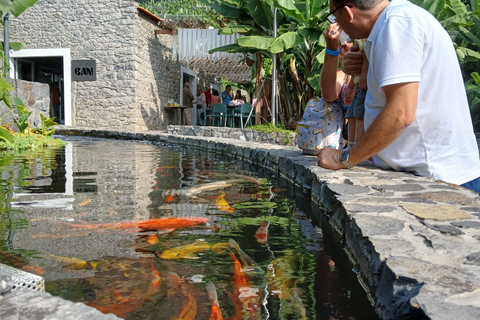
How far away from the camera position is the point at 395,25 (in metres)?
2.43

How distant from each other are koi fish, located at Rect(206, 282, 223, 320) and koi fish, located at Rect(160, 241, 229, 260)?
14.4 inches

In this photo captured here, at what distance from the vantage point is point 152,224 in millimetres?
2713

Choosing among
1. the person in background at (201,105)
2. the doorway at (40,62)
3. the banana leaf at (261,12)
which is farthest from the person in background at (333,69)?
the doorway at (40,62)

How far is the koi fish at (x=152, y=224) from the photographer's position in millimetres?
2656

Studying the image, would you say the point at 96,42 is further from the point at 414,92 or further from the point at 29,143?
the point at 414,92

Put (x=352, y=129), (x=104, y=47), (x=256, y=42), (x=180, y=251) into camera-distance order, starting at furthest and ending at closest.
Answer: (x=104, y=47) → (x=256, y=42) → (x=352, y=129) → (x=180, y=251)

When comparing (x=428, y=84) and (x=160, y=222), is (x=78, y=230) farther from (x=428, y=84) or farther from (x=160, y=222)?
(x=428, y=84)

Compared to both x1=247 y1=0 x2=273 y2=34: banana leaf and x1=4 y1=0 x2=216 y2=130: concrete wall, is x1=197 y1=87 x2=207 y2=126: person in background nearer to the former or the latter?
x1=4 y1=0 x2=216 y2=130: concrete wall

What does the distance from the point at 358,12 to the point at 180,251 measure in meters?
1.66

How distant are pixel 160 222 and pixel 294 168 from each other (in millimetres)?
2163

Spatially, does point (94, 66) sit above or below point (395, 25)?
above

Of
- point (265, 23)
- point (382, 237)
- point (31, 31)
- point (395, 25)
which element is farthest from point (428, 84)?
point (31, 31)

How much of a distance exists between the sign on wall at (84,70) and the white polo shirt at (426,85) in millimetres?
16545

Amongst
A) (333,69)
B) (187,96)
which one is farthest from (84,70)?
(333,69)
